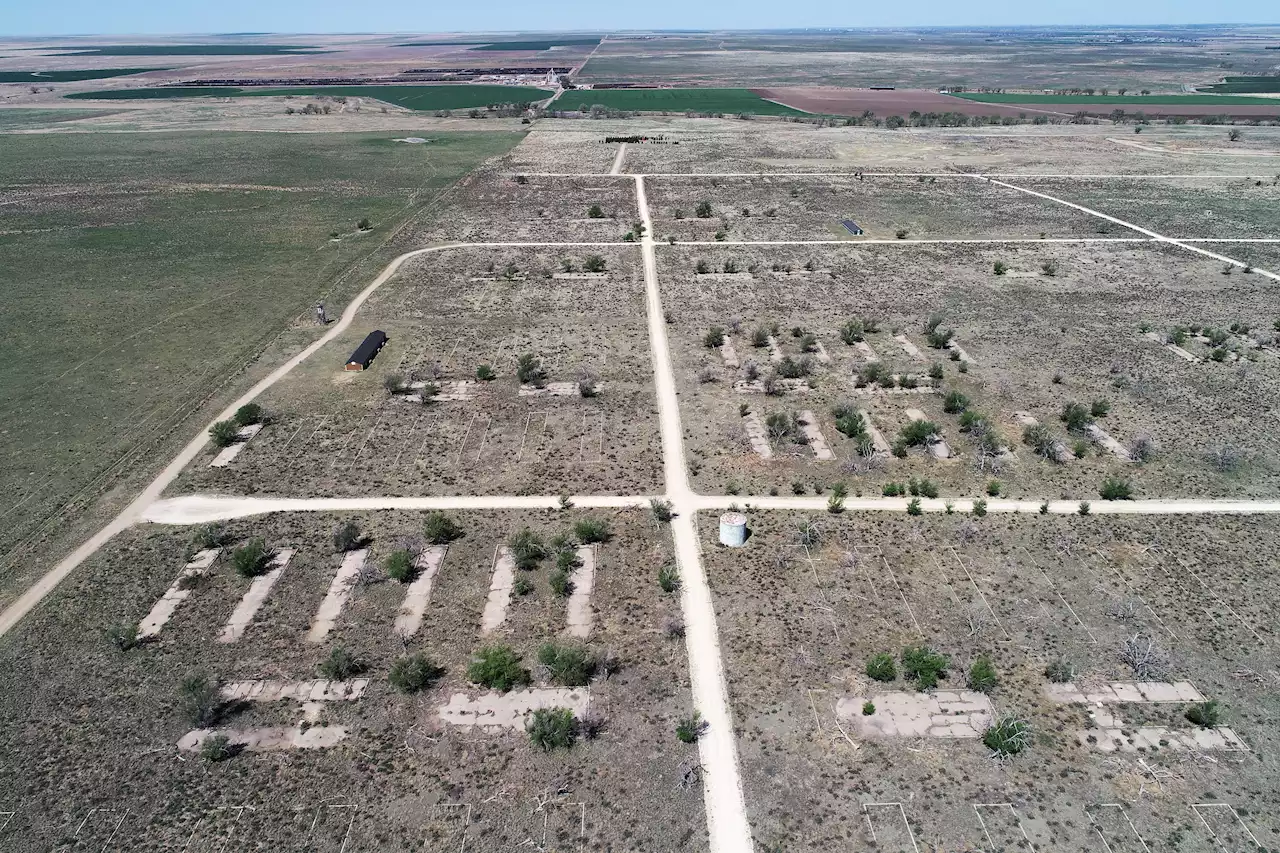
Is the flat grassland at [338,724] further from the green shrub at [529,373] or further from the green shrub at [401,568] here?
the green shrub at [529,373]

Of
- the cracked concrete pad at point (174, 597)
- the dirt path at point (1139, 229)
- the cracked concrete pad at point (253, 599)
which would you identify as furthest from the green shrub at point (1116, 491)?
the dirt path at point (1139, 229)

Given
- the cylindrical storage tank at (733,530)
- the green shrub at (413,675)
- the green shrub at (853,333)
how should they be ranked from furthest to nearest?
the green shrub at (853,333) < the cylindrical storage tank at (733,530) < the green shrub at (413,675)

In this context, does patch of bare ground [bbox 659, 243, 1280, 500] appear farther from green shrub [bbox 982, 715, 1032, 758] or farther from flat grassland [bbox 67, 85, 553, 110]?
flat grassland [bbox 67, 85, 553, 110]

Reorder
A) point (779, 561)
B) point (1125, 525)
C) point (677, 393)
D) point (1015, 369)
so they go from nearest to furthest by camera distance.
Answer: point (779, 561), point (1125, 525), point (677, 393), point (1015, 369)

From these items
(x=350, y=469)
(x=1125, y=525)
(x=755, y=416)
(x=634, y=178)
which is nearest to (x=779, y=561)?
(x=755, y=416)

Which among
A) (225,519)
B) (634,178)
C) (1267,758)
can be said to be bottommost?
(1267,758)

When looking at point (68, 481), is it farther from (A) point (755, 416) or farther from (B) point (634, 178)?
(B) point (634, 178)
